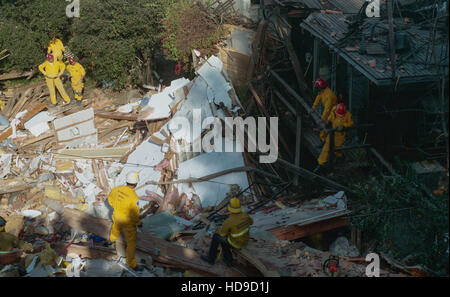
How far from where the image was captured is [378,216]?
734cm

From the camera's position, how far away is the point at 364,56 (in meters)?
8.54

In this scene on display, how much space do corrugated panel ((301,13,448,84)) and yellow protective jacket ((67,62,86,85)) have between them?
7465mm

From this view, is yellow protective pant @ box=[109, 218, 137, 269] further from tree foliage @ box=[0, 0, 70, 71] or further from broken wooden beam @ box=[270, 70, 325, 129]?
tree foliage @ box=[0, 0, 70, 71]

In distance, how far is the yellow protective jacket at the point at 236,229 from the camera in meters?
6.61

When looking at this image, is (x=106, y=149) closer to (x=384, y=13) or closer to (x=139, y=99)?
(x=139, y=99)

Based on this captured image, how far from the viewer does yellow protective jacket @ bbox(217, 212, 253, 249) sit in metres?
6.61

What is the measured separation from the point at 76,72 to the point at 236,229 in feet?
31.6

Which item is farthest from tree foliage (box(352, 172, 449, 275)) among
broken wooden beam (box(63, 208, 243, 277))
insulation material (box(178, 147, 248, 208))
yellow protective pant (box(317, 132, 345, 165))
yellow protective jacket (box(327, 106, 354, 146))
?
insulation material (box(178, 147, 248, 208))

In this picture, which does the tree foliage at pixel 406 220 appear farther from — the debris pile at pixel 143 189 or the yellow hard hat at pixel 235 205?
the yellow hard hat at pixel 235 205

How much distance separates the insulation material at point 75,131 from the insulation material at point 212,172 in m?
3.77

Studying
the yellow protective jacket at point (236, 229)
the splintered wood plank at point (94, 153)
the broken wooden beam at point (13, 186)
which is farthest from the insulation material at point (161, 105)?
the yellow protective jacket at point (236, 229)

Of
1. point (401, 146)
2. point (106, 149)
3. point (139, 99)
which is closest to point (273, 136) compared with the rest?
point (401, 146)
